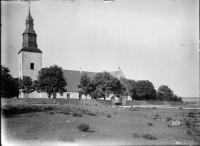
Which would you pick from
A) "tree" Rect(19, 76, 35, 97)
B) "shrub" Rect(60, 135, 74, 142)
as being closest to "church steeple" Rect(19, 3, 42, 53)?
"tree" Rect(19, 76, 35, 97)

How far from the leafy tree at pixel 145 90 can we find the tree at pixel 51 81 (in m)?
27.4

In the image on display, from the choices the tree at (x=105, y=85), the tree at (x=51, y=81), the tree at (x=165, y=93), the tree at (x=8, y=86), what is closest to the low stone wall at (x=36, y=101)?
the tree at (x=51, y=81)

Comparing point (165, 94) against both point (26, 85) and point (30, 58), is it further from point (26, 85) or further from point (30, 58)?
point (26, 85)

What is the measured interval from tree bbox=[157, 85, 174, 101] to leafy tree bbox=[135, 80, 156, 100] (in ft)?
22.4

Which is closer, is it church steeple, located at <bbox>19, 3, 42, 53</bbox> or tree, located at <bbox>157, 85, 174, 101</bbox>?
church steeple, located at <bbox>19, 3, 42, 53</bbox>

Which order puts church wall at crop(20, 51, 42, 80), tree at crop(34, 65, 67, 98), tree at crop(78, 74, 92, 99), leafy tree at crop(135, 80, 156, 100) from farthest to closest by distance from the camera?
leafy tree at crop(135, 80, 156, 100), tree at crop(78, 74, 92, 99), church wall at crop(20, 51, 42, 80), tree at crop(34, 65, 67, 98)

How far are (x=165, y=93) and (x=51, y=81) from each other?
43936 mm

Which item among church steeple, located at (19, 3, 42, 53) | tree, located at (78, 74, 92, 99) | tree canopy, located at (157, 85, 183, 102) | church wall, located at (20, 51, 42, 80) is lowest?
tree canopy, located at (157, 85, 183, 102)

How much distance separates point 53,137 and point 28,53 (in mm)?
43264

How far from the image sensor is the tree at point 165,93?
2645 inches

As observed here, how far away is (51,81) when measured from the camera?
42.2m

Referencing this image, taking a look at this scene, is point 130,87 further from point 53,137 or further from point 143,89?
point 53,137

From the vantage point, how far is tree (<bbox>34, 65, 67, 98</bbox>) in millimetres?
42250

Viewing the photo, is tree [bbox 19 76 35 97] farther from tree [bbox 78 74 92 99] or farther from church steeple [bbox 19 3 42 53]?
tree [bbox 78 74 92 99]
